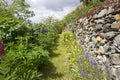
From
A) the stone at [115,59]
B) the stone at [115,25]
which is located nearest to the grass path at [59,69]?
the stone at [115,59]

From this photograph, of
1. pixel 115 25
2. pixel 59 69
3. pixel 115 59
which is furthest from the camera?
pixel 59 69

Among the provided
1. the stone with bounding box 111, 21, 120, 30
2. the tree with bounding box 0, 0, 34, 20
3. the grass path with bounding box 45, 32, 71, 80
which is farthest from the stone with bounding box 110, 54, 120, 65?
the tree with bounding box 0, 0, 34, 20

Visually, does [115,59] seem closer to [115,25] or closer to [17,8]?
[115,25]

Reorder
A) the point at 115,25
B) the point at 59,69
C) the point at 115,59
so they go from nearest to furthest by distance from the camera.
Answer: the point at 115,59, the point at 115,25, the point at 59,69

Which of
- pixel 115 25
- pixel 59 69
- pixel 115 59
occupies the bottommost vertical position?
pixel 59 69

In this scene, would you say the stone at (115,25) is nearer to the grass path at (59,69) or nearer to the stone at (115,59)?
the stone at (115,59)

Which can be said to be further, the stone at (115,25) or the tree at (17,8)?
the tree at (17,8)

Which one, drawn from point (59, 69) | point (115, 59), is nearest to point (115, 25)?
point (115, 59)

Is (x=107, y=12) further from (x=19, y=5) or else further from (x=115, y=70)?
(x=19, y=5)

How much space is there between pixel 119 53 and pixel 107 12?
1064 mm

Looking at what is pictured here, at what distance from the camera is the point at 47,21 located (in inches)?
1095

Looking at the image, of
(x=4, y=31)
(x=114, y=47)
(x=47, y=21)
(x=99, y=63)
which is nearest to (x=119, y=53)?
(x=114, y=47)

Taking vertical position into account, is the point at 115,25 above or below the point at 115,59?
above

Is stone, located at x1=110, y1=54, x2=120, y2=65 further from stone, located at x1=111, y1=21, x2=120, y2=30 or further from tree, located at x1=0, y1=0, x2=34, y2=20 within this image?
tree, located at x1=0, y1=0, x2=34, y2=20
